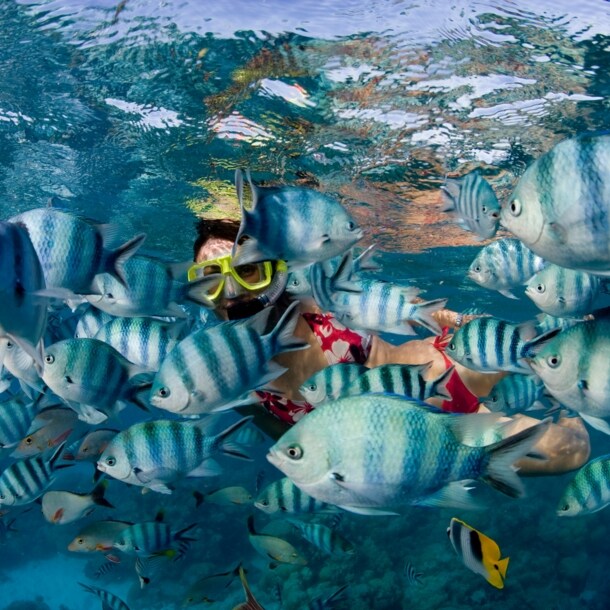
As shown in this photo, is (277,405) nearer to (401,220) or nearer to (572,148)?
(572,148)

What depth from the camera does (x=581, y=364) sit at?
8.55 ft

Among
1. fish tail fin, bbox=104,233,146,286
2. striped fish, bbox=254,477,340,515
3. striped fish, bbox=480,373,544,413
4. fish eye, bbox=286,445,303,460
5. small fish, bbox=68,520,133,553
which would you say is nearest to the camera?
fish eye, bbox=286,445,303,460

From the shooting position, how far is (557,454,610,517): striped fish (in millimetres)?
4590

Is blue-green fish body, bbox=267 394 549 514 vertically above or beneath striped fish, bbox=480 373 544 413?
above

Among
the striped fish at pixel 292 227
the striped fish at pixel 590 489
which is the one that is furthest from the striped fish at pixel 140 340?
the striped fish at pixel 590 489

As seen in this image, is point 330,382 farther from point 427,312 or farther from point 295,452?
point 295,452

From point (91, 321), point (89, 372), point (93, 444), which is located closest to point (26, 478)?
point (93, 444)

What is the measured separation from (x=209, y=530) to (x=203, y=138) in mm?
15662

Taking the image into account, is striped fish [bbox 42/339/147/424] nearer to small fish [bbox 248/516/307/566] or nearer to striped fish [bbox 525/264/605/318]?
striped fish [bbox 525/264/605/318]

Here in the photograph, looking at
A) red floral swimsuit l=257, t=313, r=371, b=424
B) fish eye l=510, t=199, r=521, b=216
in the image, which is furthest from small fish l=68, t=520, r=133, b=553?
fish eye l=510, t=199, r=521, b=216

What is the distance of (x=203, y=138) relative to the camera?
1052 centimetres

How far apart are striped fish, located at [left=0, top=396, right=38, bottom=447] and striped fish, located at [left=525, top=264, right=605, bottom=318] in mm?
5099

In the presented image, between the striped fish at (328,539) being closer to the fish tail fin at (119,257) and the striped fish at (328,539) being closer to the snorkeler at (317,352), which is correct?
the snorkeler at (317,352)

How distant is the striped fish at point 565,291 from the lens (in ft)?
11.4
